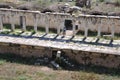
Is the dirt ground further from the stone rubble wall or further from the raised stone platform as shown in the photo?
the stone rubble wall

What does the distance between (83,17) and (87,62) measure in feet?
10.6

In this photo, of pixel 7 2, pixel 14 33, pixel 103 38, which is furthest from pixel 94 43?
pixel 7 2

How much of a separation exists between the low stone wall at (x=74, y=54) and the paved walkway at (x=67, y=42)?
0.24 m

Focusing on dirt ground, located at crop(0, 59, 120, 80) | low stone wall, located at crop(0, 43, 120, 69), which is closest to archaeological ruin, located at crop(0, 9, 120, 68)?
low stone wall, located at crop(0, 43, 120, 69)

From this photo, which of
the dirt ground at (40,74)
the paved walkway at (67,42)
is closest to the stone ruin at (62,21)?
the paved walkway at (67,42)

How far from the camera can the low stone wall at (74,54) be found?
15352 mm

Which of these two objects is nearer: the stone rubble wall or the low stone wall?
the low stone wall

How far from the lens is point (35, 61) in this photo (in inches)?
640

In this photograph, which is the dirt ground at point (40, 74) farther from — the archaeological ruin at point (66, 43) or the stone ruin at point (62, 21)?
the stone ruin at point (62, 21)

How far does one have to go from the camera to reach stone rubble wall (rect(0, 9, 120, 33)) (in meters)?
17.7

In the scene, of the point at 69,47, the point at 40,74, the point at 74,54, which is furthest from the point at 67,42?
the point at 40,74

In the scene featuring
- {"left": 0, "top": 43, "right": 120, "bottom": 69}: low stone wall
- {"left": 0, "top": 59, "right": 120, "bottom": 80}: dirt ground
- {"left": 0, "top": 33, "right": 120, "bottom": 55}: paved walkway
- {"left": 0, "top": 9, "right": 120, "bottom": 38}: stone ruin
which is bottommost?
{"left": 0, "top": 59, "right": 120, "bottom": 80}: dirt ground

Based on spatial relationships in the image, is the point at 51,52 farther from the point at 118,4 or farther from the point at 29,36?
the point at 118,4

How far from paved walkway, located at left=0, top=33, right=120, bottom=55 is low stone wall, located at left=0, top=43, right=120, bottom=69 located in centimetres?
24
